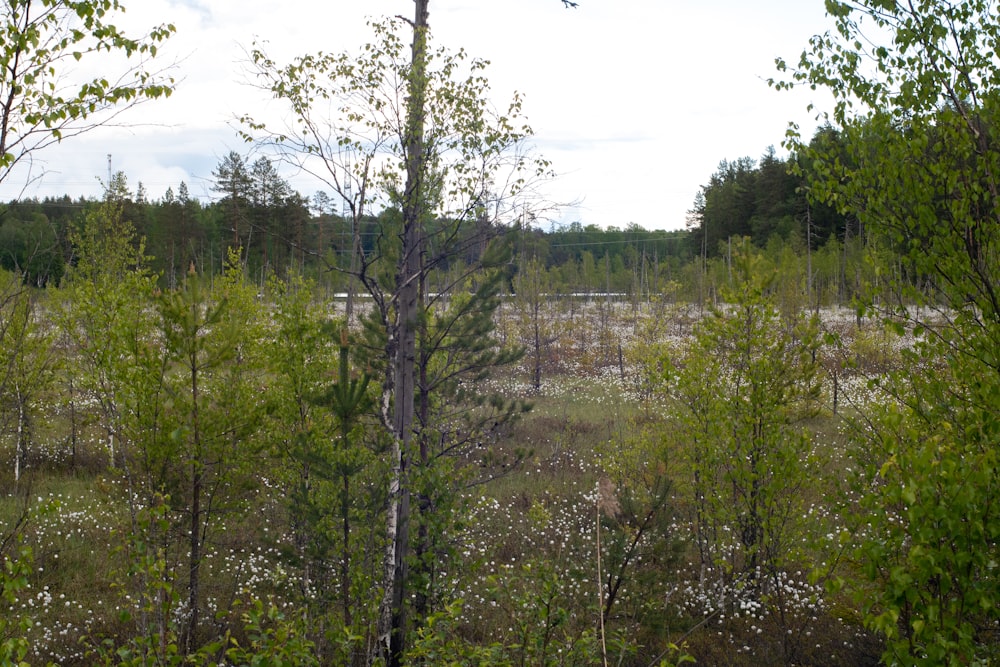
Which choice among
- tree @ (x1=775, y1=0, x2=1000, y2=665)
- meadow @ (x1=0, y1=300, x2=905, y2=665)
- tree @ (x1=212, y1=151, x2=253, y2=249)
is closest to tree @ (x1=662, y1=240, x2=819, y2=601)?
meadow @ (x1=0, y1=300, x2=905, y2=665)

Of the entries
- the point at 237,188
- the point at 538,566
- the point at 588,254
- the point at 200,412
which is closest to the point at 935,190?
the point at 538,566

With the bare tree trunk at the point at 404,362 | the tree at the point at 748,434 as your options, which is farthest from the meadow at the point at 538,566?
the bare tree trunk at the point at 404,362

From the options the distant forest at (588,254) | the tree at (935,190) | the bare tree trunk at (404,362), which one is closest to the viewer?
the tree at (935,190)

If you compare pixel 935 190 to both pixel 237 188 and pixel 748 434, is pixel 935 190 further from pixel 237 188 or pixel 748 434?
pixel 237 188

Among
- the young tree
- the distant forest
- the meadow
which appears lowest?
the meadow

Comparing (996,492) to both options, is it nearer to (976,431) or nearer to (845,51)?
(976,431)

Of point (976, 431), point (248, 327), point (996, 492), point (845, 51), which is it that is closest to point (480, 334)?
point (248, 327)

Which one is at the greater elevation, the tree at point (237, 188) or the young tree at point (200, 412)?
the tree at point (237, 188)

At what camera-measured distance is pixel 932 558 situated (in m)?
3.10

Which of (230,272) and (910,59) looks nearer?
(910,59)

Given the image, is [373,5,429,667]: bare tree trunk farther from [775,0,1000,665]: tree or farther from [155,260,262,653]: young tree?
[775,0,1000,665]: tree

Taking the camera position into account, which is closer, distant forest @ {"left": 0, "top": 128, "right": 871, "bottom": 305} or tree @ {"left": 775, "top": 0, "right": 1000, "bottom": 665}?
tree @ {"left": 775, "top": 0, "right": 1000, "bottom": 665}

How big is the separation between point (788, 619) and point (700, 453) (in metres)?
2.73

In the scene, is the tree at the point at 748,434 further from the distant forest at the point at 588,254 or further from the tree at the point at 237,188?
the tree at the point at 237,188
